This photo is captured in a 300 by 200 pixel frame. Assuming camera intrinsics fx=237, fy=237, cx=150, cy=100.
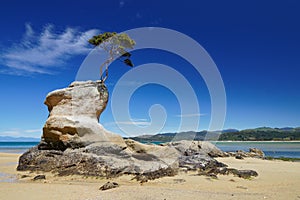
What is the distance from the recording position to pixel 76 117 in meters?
15.2

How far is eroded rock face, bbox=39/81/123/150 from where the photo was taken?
14.6 meters

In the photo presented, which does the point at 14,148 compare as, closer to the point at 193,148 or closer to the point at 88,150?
the point at 193,148

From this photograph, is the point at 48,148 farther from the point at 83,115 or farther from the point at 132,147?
the point at 132,147

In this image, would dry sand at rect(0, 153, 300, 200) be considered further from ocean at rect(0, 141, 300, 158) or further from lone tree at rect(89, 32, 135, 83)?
ocean at rect(0, 141, 300, 158)

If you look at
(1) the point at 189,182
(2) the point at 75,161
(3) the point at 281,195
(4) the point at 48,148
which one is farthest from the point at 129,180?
(4) the point at 48,148

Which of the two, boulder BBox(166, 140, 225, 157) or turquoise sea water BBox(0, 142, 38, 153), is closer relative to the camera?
boulder BBox(166, 140, 225, 157)

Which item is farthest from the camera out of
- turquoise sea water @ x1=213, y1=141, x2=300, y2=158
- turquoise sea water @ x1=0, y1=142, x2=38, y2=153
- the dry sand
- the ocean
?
turquoise sea water @ x1=0, y1=142, x2=38, y2=153

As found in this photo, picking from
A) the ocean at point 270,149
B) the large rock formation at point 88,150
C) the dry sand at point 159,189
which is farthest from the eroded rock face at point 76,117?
the ocean at point 270,149

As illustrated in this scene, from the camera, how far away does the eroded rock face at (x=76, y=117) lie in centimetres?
1464

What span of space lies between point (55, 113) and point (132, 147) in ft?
19.0

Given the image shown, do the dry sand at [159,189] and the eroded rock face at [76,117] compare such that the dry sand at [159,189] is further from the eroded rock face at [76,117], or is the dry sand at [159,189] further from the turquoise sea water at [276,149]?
the turquoise sea water at [276,149]

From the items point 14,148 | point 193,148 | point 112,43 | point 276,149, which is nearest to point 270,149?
point 276,149

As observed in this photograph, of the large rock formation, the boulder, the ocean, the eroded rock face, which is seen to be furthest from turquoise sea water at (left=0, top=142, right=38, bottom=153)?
the large rock formation

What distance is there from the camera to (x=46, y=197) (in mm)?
7898
